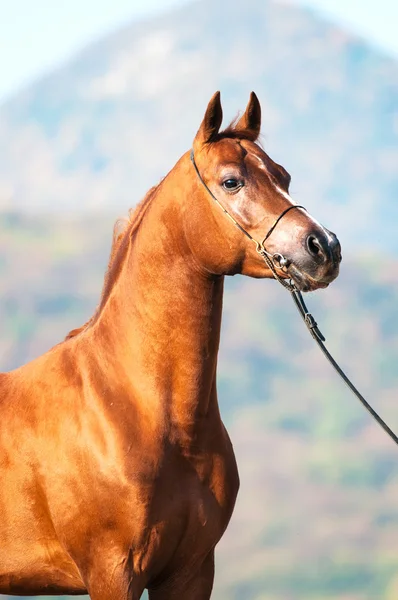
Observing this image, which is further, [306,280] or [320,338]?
[320,338]

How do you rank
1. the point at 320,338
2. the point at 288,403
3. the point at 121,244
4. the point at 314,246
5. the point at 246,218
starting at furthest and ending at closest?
the point at 288,403 → the point at 121,244 → the point at 320,338 → the point at 246,218 → the point at 314,246

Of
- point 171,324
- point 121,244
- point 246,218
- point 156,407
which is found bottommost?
point 156,407

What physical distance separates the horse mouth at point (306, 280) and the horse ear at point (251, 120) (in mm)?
747

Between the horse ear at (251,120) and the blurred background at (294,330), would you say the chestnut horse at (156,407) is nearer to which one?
the horse ear at (251,120)

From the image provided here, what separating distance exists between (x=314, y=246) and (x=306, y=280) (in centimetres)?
15

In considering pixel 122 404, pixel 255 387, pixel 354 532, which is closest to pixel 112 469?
pixel 122 404

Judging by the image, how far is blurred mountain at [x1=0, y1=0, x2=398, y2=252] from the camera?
41.5 metres

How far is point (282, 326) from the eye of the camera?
944 inches

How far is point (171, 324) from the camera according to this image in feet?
15.6

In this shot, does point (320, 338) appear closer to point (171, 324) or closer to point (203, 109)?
point (171, 324)

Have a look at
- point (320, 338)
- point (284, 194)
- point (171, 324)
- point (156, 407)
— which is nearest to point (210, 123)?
point (284, 194)

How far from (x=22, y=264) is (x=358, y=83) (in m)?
25.7

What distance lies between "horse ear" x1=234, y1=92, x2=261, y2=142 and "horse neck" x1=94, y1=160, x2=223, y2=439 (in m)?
0.36

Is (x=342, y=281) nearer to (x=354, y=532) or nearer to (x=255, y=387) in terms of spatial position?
(x=255, y=387)
